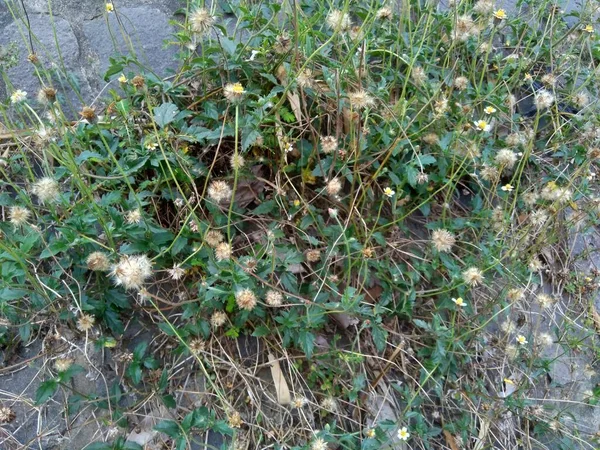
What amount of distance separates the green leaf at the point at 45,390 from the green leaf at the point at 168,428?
335mm

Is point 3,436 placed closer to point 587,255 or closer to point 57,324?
point 57,324

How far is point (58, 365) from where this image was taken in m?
1.65

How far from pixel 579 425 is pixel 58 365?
195 centimetres

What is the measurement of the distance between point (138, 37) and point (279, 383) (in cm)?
170

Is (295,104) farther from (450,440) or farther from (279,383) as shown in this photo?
(450,440)

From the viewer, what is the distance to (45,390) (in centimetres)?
163

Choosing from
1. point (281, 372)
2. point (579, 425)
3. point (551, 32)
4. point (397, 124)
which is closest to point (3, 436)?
point (281, 372)

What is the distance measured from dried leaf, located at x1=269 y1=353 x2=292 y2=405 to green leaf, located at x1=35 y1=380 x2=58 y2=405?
69cm

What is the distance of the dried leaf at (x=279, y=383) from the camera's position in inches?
72.7

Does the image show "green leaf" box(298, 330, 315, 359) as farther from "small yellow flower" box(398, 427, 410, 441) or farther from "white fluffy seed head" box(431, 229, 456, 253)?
"white fluffy seed head" box(431, 229, 456, 253)

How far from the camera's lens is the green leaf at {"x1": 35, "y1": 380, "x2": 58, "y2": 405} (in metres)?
1.63

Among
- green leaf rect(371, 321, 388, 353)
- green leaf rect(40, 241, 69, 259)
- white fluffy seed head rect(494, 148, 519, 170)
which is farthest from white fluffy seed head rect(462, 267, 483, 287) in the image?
green leaf rect(40, 241, 69, 259)

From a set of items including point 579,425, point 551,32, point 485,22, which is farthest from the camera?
point 551,32

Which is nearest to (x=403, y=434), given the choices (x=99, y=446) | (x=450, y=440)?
(x=450, y=440)
